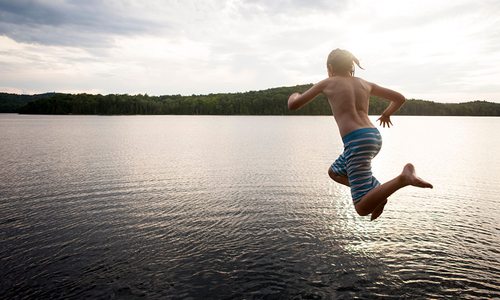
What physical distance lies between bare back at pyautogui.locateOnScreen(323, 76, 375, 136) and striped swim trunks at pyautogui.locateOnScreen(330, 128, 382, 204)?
139 millimetres

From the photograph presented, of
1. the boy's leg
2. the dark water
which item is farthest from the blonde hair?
the dark water

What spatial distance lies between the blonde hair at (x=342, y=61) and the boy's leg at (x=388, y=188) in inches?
74.1

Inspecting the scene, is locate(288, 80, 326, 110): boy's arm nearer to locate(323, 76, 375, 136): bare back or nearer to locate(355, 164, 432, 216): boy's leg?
locate(323, 76, 375, 136): bare back

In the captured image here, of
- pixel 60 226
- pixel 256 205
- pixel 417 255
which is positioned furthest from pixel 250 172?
pixel 417 255

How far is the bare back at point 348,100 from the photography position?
5879mm

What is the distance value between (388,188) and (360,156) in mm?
678

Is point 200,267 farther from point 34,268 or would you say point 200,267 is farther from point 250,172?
point 250,172

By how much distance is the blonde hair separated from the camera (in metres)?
5.98

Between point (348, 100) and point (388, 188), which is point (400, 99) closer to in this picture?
point (348, 100)

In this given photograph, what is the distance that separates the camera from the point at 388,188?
5.79m

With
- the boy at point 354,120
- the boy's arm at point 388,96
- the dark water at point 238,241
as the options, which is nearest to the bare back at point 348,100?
the boy at point 354,120

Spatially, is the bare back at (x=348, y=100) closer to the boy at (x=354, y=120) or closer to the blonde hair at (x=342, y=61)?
the boy at (x=354, y=120)

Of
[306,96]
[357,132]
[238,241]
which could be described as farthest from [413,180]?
[238,241]

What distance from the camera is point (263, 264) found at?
26.9ft
